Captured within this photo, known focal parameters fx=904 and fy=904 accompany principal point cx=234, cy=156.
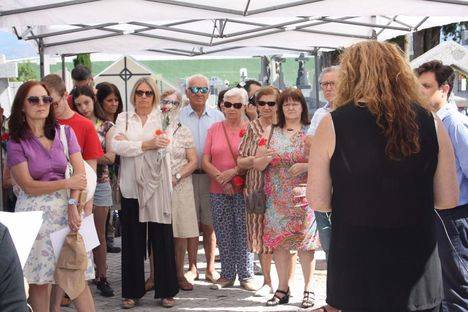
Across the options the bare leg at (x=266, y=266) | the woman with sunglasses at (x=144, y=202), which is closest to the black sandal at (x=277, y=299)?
the bare leg at (x=266, y=266)

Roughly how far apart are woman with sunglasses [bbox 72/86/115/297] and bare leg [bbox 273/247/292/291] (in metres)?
1.57

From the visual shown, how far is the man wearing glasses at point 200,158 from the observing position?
8.45m

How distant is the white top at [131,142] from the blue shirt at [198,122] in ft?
3.24

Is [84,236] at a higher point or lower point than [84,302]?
higher

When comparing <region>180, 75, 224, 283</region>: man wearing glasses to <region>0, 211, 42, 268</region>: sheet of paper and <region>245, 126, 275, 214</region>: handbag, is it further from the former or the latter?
<region>0, 211, 42, 268</region>: sheet of paper

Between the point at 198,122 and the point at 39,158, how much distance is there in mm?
2872

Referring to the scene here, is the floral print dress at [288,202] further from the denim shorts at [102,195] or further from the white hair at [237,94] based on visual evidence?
the denim shorts at [102,195]

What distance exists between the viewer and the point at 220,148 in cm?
814

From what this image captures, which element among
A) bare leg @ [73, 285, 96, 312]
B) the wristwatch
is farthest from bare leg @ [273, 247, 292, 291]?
the wristwatch

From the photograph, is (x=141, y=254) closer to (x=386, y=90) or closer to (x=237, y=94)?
(x=237, y=94)

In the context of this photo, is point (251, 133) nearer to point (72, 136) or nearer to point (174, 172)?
point (174, 172)

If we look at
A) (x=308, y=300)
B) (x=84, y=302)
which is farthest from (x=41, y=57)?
(x=84, y=302)

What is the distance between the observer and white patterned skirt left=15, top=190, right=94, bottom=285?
5.72m

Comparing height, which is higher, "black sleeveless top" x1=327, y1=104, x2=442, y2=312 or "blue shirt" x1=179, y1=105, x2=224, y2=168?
"blue shirt" x1=179, y1=105, x2=224, y2=168
